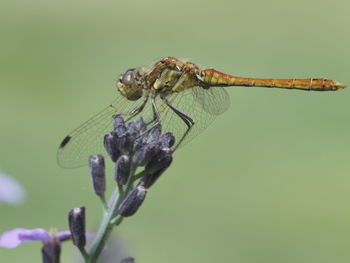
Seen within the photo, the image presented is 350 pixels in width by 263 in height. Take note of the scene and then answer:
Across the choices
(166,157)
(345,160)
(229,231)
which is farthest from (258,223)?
(166,157)

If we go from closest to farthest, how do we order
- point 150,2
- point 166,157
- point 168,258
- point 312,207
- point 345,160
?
point 166,157 < point 168,258 < point 312,207 < point 345,160 < point 150,2

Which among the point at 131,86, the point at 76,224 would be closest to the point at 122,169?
the point at 76,224

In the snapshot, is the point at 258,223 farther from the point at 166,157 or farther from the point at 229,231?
the point at 166,157

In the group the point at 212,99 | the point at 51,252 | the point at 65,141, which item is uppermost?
the point at 212,99

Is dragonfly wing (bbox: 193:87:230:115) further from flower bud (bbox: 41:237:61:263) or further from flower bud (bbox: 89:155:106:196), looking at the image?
flower bud (bbox: 41:237:61:263)

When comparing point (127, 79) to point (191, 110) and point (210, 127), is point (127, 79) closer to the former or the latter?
point (191, 110)

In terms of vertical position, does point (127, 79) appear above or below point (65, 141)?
above
